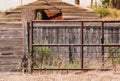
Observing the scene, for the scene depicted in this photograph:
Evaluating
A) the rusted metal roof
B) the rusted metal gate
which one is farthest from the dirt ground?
the rusted metal roof

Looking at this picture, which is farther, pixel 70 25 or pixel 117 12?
pixel 117 12

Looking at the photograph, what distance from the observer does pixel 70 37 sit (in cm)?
1642

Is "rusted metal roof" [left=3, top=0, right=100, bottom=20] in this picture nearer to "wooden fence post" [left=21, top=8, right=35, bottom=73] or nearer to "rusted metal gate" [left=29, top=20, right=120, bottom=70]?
"rusted metal gate" [left=29, top=20, right=120, bottom=70]

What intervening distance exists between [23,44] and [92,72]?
84.8 inches

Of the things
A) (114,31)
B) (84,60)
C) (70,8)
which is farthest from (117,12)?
(84,60)

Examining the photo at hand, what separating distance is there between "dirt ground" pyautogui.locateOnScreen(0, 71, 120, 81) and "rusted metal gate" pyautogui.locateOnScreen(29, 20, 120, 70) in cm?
50

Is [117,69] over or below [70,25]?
below

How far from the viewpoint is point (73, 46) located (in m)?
15.0

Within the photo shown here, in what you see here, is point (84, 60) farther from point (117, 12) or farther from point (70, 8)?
point (117, 12)

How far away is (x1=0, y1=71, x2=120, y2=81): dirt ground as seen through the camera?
12422mm

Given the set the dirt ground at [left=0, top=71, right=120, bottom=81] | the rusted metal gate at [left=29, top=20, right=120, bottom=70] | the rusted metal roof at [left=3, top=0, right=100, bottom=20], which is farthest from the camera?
the rusted metal roof at [left=3, top=0, right=100, bottom=20]

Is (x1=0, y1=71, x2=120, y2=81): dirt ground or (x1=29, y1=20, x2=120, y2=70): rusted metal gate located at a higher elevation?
(x1=29, y1=20, x2=120, y2=70): rusted metal gate

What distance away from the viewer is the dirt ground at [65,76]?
12422mm

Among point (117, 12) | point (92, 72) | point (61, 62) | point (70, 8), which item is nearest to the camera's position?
point (92, 72)
